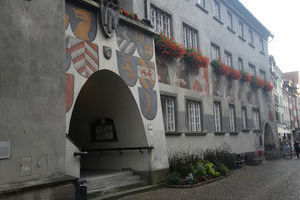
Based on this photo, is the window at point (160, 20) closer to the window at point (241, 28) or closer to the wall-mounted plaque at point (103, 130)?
the wall-mounted plaque at point (103, 130)

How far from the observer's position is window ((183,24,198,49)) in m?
15.3

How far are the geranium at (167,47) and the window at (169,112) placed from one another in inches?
70.3

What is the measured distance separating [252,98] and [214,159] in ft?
32.2

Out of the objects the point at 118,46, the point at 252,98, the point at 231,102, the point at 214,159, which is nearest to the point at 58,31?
the point at 118,46

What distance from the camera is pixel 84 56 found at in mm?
8297

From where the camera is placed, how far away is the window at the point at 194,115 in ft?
47.9

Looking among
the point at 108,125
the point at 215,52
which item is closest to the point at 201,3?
the point at 215,52

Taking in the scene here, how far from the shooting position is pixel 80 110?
11.9 m

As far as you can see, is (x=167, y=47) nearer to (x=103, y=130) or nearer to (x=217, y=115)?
(x=103, y=130)

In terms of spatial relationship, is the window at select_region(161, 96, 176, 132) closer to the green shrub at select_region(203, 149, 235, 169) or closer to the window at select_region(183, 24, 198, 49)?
the green shrub at select_region(203, 149, 235, 169)

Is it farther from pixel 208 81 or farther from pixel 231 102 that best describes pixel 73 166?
pixel 231 102

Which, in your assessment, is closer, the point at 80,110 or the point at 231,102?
the point at 80,110

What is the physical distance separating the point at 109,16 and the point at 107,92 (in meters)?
2.50

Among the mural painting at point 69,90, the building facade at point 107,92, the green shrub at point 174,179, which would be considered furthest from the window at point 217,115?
the mural painting at point 69,90
